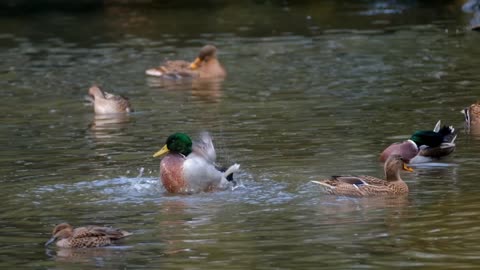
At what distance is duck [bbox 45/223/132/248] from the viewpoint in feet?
36.3

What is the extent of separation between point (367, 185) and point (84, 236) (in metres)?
3.27

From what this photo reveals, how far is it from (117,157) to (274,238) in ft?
17.1

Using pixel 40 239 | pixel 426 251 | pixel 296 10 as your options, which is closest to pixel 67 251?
pixel 40 239

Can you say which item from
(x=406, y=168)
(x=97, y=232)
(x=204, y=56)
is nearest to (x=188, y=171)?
(x=406, y=168)

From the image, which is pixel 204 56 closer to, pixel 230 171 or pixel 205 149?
pixel 205 149

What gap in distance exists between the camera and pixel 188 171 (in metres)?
13.6

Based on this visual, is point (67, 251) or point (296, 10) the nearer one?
point (67, 251)

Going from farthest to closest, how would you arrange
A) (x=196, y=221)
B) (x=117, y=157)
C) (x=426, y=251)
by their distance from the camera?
(x=117, y=157), (x=196, y=221), (x=426, y=251)

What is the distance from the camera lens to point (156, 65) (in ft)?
84.9

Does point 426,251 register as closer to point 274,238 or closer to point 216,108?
point 274,238

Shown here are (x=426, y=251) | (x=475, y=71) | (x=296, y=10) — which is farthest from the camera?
(x=296, y=10)

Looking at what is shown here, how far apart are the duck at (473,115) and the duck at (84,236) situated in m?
7.34

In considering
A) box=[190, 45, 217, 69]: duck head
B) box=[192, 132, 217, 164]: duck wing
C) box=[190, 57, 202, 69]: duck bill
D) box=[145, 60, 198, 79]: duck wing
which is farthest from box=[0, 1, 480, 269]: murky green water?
box=[190, 57, 202, 69]: duck bill

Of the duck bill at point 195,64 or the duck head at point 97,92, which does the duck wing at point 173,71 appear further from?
the duck head at point 97,92
